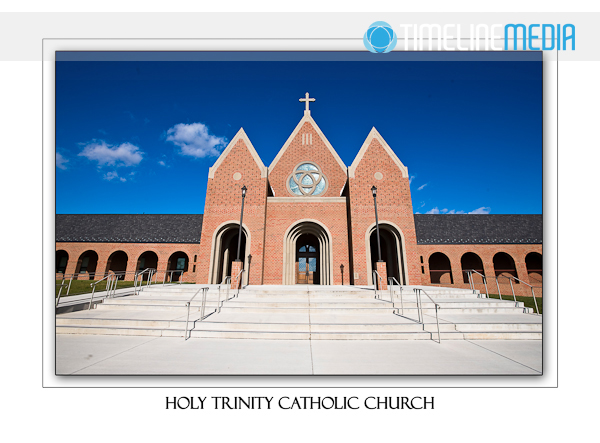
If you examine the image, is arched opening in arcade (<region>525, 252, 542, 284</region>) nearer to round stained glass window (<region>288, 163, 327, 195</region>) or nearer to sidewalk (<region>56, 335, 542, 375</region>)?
round stained glass window (<region>288, 163, 327, 195</region>)

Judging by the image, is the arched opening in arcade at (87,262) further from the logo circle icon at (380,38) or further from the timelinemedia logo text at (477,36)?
the timelinemedia logo text at (477,36)

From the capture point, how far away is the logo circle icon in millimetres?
3728

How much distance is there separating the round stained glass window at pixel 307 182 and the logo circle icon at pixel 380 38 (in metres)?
16.6

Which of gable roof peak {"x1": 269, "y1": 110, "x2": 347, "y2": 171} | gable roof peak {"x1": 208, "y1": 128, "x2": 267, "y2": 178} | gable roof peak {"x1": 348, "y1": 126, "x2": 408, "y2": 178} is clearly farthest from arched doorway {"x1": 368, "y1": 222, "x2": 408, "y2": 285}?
gable roof peak {"x1": 208, "y1": 128, "x2": 267, "y2": 178}

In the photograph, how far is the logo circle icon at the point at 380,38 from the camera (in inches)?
147

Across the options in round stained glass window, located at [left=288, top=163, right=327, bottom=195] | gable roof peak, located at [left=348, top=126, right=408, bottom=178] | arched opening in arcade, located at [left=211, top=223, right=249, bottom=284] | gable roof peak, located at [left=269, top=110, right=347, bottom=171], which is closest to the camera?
arched opening in arcade, located at [left=211, top=223, right=249, bottom=284]

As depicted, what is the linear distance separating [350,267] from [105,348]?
14378mm

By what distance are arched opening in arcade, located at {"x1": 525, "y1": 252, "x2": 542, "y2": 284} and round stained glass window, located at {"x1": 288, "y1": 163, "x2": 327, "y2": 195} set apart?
2157cm

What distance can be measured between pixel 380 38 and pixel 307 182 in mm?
17078

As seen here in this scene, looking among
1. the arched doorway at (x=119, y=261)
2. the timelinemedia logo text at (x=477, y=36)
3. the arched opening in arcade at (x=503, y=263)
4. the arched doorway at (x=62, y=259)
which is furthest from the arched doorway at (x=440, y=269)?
the arched doorway at (x=62, y=259)

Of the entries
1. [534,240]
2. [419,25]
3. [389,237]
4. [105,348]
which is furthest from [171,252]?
[534,240]

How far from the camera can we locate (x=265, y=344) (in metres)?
5.53

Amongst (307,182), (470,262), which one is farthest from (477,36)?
(470,262)

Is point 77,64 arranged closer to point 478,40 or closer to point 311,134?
point 478,40
